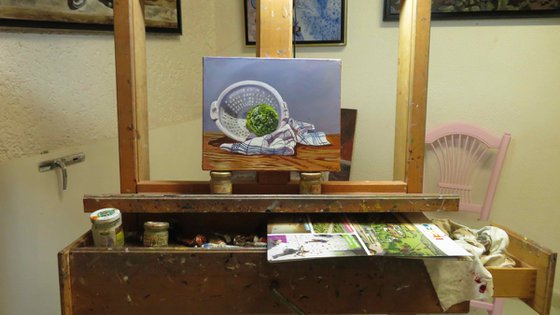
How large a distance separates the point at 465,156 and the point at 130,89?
1.52 meters

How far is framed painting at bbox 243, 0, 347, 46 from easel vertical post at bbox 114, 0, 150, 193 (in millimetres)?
1073

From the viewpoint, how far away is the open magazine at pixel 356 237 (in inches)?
29.6

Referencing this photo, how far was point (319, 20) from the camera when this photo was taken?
1.91m

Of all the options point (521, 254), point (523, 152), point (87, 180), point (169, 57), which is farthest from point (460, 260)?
point (169, 57)

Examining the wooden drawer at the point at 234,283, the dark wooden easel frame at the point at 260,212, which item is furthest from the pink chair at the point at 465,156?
the wooden drawer at the point at 234,283

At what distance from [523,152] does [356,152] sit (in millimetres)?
782

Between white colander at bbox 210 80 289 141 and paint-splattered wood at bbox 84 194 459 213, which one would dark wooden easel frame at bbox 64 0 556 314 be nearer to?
paint-splattered wood at bbox 84 194 459 213

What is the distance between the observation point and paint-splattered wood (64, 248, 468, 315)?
0.78 metres

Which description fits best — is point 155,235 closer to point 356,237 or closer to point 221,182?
point 221,182

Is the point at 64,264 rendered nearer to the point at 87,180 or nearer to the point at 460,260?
the point at 87,180

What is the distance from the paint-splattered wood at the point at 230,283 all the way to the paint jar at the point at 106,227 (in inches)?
1.4

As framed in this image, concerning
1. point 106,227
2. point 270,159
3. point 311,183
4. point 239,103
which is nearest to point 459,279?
point 311,183

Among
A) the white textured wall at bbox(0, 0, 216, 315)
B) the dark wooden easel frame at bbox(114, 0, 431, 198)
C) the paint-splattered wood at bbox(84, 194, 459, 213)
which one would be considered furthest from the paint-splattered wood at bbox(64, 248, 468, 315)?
the white textured wall at bbox(0, 0, 216, 315)

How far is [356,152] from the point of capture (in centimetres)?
200
